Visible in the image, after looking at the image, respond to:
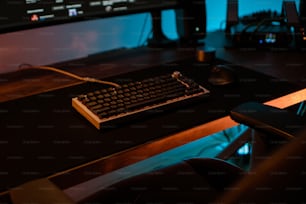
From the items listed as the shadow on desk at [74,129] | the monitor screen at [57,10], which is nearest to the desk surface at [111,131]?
the shadow on desk at [74,129]

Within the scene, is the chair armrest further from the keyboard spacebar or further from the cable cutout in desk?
the cable cutout in desk

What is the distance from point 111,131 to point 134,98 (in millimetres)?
114

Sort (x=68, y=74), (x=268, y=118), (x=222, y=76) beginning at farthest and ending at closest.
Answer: (x=68, y=74) < (x=222, y=76) < (x=268, y=118)

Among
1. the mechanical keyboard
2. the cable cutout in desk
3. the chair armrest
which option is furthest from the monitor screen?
the chair armrest

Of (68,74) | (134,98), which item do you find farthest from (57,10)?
(134,98)

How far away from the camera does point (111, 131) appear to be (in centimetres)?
88

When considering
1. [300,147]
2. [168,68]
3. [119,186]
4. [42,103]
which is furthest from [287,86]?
[300,147]

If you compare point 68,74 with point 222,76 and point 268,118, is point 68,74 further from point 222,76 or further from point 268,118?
point 268,118

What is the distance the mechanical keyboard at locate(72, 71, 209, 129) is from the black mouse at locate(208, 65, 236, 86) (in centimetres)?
7

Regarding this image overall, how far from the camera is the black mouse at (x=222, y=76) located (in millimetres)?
1076

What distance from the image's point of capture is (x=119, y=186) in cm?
97

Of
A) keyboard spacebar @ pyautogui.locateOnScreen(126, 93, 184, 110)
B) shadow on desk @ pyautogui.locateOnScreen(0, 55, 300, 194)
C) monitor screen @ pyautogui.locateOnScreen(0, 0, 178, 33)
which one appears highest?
monitor screen @ pyautogui.locateOnScreen(0, 0, 178, 33)

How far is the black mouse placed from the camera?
1076mm

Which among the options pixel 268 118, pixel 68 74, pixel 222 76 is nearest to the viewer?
pixel 268 118
